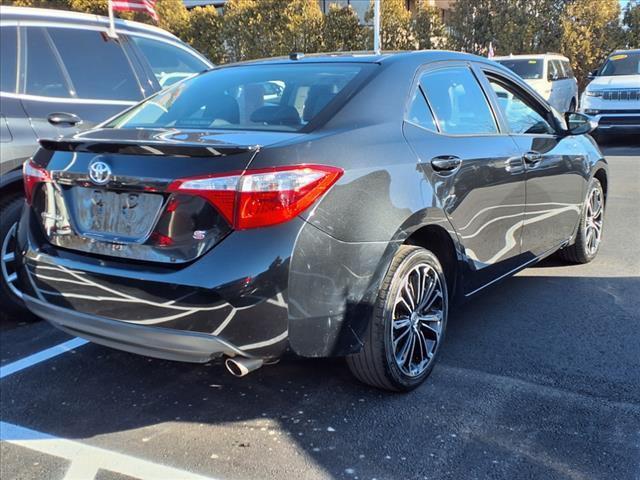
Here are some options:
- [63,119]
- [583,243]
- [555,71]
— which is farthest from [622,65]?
[63,119]

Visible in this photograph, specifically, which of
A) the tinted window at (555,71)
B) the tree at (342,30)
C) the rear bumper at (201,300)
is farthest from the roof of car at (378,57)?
the tree at (342,30)

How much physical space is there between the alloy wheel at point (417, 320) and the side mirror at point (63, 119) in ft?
8.38

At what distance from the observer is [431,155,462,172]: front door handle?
125 inches

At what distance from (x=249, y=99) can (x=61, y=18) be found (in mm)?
2145

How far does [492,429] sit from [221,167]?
1668 mm

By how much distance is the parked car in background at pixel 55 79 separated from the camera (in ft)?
13.4

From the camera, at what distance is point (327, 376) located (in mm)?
3457

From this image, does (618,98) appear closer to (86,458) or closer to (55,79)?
→ (55,79)

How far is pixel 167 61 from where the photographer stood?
212 inches

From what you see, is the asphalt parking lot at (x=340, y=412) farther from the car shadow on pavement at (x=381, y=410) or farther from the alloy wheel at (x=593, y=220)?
the alloy wheel at (x=593, y=220)

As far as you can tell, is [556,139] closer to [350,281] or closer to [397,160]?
[397,160]

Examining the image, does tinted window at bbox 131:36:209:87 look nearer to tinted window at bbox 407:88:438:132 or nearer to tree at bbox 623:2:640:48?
tinted window at bbox 407:88:438:132

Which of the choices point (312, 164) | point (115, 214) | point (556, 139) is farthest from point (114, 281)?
point (556, 139)

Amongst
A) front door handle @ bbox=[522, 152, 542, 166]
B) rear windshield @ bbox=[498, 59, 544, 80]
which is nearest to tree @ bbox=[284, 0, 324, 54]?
rear windshield @ bbox=[498, 59, 544, 80]
